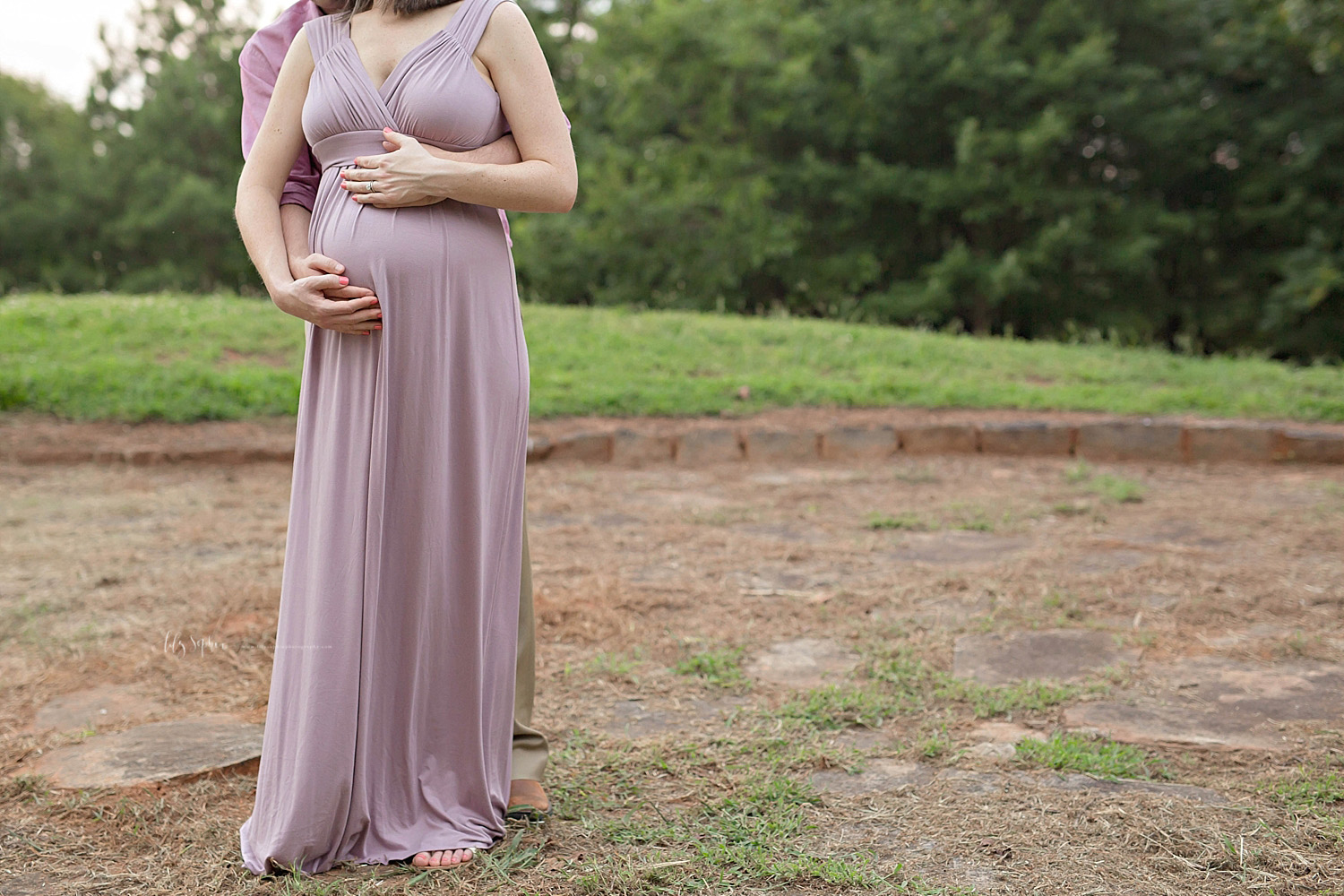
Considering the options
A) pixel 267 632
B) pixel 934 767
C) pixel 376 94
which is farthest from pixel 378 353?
pixel 267 632

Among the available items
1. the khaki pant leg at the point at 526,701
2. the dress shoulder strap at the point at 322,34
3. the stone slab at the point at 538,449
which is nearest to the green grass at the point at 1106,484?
the stone slab at the point at 538,449

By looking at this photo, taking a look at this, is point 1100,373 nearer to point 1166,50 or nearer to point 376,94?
point 376,94

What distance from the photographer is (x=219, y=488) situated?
649 cm

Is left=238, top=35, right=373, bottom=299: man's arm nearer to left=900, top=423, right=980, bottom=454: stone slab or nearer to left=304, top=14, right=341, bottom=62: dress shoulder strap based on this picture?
left=304, top=14, right=341, bottom=62: dress shoulder strap

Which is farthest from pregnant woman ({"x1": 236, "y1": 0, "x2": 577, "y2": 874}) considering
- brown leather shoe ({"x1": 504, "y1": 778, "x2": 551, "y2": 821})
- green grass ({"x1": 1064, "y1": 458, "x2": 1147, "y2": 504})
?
green grass ({"x1": 1064, "y1": 458, "x2": 1147, "y2": 504})

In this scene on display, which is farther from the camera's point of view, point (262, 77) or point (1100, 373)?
point (1100, 373)

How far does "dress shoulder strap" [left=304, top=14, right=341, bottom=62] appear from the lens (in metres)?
2.21

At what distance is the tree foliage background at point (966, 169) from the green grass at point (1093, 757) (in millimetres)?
15786

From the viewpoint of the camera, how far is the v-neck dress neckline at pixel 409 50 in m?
2.13

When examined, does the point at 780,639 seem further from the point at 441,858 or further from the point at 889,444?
the point at 889,444

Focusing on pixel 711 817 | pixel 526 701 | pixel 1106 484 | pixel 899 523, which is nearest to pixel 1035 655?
pixel 711 817

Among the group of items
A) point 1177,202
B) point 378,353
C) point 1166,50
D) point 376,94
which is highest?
point 1166,50

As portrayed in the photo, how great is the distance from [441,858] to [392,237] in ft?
4.14

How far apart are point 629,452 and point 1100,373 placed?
4265mm
